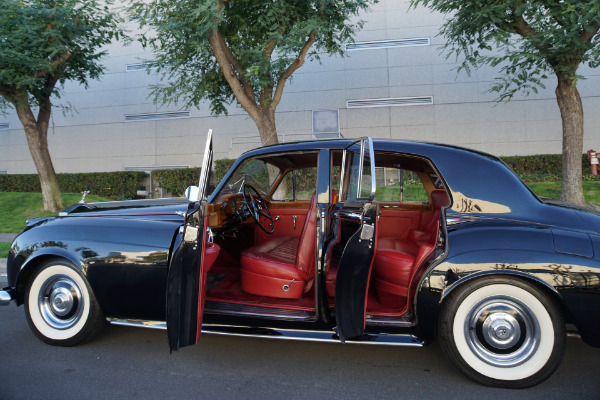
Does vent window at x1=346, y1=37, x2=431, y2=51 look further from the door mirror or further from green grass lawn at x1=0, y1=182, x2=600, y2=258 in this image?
the door mirror

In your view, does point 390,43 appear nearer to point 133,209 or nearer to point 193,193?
point 133,209

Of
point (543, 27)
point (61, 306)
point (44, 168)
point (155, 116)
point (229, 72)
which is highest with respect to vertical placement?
point (155, 116)

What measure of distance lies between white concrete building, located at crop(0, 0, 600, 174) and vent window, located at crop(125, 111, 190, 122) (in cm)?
5

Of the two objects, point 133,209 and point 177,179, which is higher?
point 177,179

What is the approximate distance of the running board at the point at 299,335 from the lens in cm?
274

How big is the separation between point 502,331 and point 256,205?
2362mm

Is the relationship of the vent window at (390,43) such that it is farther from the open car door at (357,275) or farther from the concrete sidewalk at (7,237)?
the open car door at (357,275)

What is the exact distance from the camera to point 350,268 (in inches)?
106

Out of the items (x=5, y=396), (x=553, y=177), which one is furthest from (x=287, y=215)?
(x=553, y=177)

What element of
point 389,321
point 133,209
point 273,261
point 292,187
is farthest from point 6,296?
point 389,321

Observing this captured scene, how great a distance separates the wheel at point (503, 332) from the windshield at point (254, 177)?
2029mm

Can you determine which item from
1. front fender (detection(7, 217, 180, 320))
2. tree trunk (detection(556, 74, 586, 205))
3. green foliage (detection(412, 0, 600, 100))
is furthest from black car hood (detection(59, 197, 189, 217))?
tree trunk (detection(556, 74, 586, 205))

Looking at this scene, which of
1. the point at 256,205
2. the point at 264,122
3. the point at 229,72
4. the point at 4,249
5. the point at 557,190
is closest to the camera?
the point at 256,205

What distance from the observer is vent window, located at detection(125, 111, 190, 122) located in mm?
18523
